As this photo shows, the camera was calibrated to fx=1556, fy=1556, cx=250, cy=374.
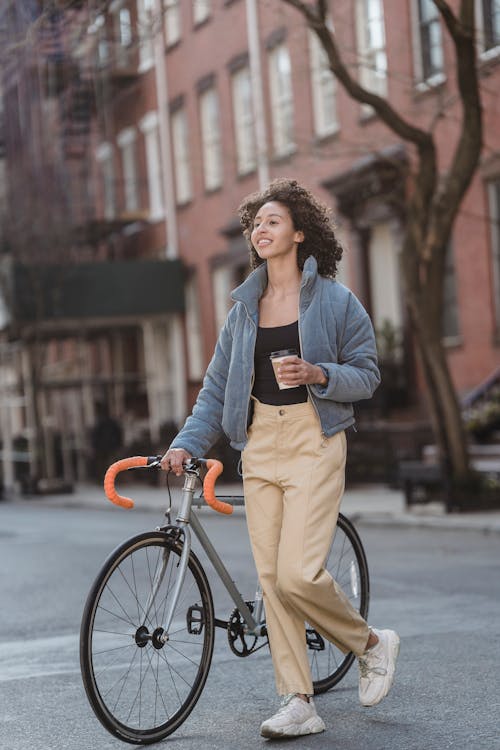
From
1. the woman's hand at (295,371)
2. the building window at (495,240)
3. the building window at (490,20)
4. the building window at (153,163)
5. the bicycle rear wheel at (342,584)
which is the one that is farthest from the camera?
the building window at (153,163)

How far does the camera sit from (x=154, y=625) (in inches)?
220

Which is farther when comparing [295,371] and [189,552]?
[189,552]

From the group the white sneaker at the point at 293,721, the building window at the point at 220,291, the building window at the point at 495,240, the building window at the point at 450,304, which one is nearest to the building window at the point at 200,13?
the building window at the point at 220,291

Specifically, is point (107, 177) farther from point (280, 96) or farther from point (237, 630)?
point (237, 630)

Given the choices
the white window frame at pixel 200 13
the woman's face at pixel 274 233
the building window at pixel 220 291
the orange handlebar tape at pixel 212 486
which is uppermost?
the white window frame at pixel 200 13

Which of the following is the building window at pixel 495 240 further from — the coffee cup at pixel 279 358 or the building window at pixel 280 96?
the coffee cup at pixel 279 358

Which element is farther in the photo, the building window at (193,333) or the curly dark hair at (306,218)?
the building window at (193,333)

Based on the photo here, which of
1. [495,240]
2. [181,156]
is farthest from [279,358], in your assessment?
[181,156]

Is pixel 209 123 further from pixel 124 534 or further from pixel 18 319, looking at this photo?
pixel 124 534

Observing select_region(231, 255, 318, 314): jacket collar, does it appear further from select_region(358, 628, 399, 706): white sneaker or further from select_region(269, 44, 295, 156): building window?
select_region(269, 44, 295, 156): building window

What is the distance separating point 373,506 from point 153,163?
59.1 ft

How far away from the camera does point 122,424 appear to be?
34.1 metres

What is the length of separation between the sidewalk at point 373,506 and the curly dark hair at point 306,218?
18.9 ft

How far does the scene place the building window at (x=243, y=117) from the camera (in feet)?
95.3
